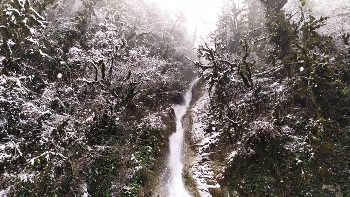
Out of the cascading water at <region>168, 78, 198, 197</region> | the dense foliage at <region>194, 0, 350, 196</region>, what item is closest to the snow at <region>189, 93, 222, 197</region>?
the dense foliage at <region>194, 0, 350, 196</region>

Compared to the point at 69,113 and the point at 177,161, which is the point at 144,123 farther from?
the point at 69,113

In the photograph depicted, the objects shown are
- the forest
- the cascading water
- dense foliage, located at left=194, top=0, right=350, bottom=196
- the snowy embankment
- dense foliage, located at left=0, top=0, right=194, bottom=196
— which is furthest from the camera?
the cascading water

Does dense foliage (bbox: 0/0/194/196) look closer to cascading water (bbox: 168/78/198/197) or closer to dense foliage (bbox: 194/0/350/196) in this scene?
cascading water (bbox: 168/78/198/197)

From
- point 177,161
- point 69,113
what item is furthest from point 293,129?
point 69,113

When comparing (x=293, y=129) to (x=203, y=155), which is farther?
(x=203, y=155)

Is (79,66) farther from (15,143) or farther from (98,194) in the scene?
(98,194)

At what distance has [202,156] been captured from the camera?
1145cm

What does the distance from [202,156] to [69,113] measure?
20.7 ft

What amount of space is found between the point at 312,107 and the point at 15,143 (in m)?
11.0

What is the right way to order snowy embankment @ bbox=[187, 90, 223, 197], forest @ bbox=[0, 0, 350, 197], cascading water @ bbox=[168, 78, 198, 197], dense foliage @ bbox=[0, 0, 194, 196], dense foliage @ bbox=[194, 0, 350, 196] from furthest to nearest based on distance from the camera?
1. cascading water @ bbox=[168, 78, 198, 197]
2. snowy embankment @ bbox=[187, 90, 223, 197]
3. dense foliage @ bbox=[194, 0, 350, 196]
4. forest @ bbox=[0, 0, 350, 197]
5. dense foliage @ bbox=[0, 0, 194, 196]

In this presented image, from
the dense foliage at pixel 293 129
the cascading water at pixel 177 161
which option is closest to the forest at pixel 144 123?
the dense foliage at pixel 293 129

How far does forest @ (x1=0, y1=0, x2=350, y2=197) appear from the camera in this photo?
7863 mm

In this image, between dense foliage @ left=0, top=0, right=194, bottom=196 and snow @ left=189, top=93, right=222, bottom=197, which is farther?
snow @ left=189, top=93, right=222, bottom=197

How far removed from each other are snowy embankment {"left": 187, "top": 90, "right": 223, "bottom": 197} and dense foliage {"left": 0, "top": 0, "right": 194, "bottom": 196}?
163 centimetres
